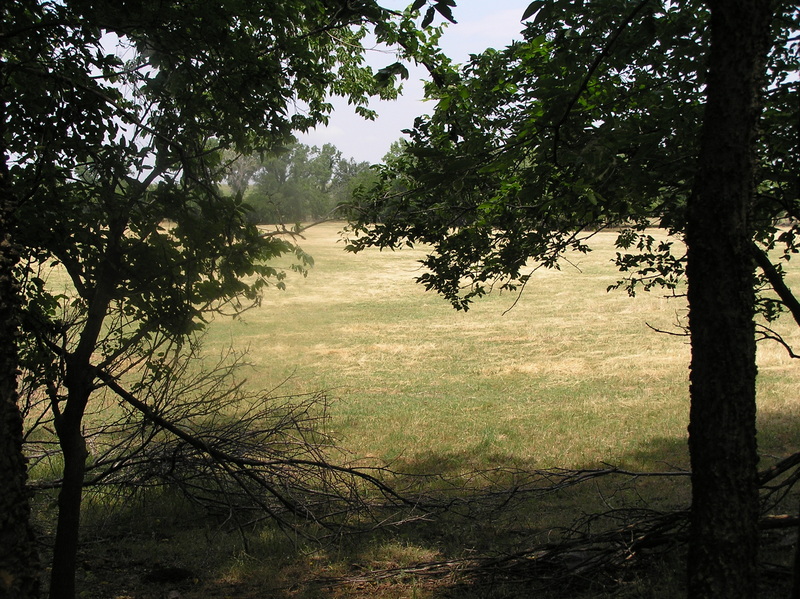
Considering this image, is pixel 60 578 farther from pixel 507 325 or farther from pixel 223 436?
pixel 507 325

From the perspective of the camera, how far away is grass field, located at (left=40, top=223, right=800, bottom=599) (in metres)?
6.37

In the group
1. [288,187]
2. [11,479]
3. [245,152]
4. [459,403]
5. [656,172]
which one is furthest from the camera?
[459,403]

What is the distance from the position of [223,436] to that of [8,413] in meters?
3.02

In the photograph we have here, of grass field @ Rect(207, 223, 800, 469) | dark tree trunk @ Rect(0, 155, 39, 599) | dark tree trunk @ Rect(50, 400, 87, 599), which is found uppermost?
dark tree trunk @ Rect(0, 155, 39, 599)

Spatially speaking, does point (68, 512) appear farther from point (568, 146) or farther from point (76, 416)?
point (568, 146)

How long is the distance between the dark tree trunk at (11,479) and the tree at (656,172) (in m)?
2.51

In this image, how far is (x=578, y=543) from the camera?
488 centimetres

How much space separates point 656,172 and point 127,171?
3972mm

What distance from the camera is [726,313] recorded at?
9.30ft

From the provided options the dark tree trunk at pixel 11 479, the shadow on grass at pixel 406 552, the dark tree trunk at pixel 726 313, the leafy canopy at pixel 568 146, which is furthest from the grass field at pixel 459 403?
the dark tree trunk at pixel 11 479

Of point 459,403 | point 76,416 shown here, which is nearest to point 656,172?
point 76,416

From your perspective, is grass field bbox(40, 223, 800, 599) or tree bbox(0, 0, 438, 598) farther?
grass field bbox(40, 223, 800, 599)

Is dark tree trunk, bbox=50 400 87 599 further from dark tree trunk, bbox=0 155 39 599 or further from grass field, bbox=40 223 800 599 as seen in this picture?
dark tree trunk, bbox=0 155 39 599

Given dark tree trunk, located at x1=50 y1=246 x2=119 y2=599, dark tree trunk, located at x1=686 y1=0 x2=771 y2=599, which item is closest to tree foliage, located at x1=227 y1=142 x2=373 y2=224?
dark tree trunk, located at x1=50 y1=246 x2=119 y2=599
